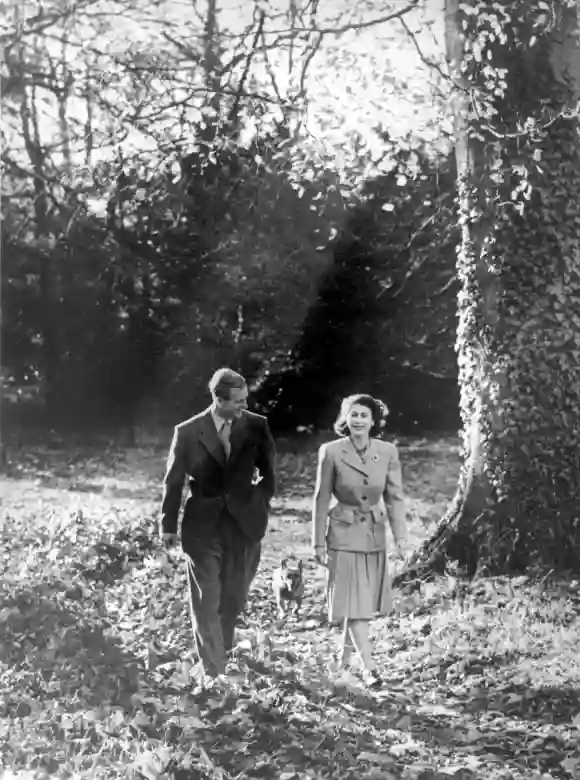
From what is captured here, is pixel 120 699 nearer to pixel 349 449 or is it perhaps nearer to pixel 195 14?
pixel 349 449

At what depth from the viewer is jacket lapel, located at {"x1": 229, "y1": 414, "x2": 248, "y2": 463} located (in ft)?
15.3

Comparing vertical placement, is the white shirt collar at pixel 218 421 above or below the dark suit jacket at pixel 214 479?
above

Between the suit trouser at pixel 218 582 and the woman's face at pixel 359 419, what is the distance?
757 mm

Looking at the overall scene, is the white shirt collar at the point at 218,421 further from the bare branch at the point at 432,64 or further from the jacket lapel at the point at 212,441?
the bare branch at the point at 432,64

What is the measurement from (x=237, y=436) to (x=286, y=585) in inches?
46.6

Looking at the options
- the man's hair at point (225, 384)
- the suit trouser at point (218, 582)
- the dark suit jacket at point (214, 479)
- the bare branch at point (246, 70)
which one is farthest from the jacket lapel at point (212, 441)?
the bare branch at point (246, 70)

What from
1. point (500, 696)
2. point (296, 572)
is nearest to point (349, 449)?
point (296, 572)

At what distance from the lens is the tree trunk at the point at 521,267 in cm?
553

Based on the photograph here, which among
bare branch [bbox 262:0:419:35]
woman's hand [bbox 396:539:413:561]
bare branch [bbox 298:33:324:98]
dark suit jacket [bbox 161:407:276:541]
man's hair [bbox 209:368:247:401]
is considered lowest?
woman's hand [bbox 396:539:413:561]

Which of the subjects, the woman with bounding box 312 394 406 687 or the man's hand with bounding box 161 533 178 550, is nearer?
the man's hand with bounding box 161 533 178 550

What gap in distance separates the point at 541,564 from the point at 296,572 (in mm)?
1472

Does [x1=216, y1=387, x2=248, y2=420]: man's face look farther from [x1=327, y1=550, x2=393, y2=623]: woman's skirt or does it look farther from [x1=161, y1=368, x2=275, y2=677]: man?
[x1=327, y1=550, x2=393, y2=623]: woman's skirt

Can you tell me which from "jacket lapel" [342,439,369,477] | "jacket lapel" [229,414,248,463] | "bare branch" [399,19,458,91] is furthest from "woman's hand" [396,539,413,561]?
"bare branch" [399,19,458,91]

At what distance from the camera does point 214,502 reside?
466cm
